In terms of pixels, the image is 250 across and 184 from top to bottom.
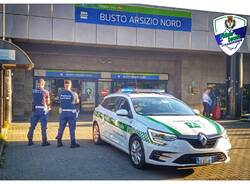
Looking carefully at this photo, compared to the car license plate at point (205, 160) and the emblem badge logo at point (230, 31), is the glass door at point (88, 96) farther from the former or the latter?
the car license plate at point (205, 160)

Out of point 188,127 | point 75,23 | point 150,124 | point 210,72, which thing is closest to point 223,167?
point 188,127

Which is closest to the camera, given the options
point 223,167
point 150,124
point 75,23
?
point 150,124

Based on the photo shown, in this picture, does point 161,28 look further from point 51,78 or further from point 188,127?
point 188,127

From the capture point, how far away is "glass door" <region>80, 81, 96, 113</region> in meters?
18.0

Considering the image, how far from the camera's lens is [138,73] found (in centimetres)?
1873

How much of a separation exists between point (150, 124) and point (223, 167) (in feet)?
6.35

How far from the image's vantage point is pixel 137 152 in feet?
22.1

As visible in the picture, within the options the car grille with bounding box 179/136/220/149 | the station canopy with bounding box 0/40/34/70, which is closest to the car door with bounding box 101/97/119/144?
the car grille with bounding box 179/136/220/149

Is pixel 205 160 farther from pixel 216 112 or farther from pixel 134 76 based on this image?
pixel 134 76

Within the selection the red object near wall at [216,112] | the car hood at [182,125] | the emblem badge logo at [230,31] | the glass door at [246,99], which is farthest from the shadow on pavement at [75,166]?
the glass door at [246,99]

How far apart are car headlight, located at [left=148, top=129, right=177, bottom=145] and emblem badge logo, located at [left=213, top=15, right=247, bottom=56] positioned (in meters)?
12.6

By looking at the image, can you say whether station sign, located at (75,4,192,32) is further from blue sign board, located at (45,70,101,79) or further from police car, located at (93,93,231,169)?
police car, located at (93,93,231,169)

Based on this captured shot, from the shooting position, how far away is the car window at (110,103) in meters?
8.44

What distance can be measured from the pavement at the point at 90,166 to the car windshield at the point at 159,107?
3.95 ft
